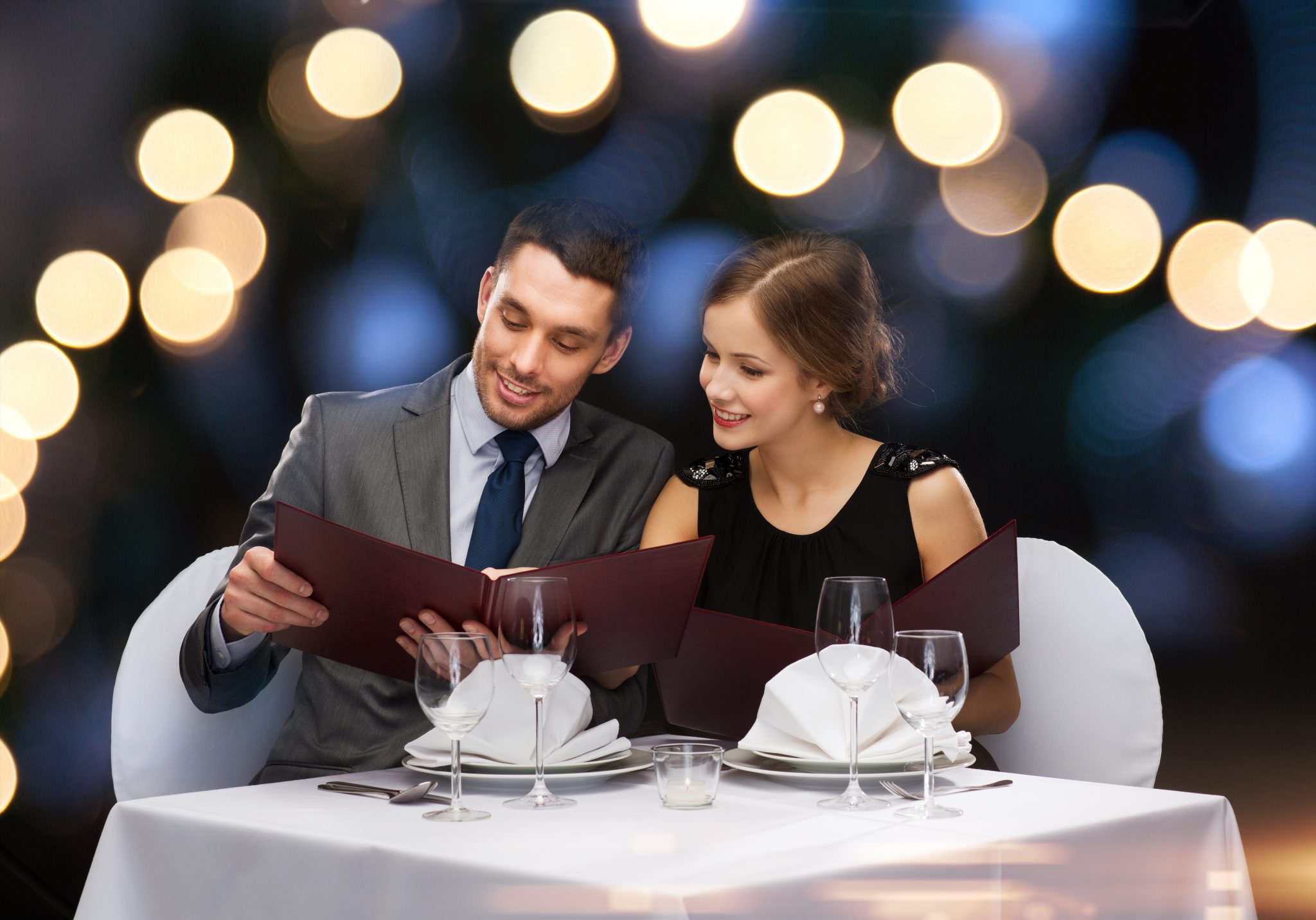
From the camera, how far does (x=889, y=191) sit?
2.69 meters

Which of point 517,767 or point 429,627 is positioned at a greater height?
point 429,627

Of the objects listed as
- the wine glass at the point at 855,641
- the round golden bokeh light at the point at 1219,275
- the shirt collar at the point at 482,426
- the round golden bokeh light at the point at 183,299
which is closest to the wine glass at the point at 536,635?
the wine glass at the point at 855,641

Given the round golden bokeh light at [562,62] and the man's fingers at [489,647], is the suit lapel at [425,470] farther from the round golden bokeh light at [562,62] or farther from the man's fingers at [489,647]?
the round golden bokeh light at [562,62]

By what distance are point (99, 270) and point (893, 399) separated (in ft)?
5.80

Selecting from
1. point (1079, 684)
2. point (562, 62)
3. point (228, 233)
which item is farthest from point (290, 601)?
point (562, 62)

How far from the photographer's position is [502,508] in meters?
1.80

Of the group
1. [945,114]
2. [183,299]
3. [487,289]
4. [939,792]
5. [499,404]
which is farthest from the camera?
[945,114]

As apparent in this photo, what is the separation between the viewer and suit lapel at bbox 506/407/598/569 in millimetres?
1783

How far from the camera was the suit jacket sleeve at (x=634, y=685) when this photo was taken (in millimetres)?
1650

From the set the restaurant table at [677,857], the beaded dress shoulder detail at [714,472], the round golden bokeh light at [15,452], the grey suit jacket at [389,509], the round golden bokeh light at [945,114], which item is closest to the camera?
the restaurant table at [677,857]

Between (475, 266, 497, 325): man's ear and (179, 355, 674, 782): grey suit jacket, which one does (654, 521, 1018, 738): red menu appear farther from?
(475, 266, 497, 325): man's ear

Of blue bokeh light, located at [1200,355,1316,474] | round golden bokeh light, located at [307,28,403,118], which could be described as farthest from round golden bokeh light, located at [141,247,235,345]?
blue bokeh light, located at [1200,355,1316,474]

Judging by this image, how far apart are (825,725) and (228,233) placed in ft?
A: 6.53

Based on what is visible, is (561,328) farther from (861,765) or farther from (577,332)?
(861,765)
